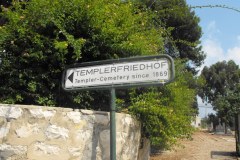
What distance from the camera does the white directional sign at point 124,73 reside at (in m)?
3.36

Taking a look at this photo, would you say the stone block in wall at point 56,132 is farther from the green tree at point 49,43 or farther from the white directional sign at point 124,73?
the green tree at point 49,43

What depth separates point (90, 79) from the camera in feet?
11.9

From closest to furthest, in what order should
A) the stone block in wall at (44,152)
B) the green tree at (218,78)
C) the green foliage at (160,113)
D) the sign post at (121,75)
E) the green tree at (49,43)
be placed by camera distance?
the sign post at (121,75) < the stone block in wall at (44,152) < the green tree at (49,43) < the green foliage at (160,113) < the green tree at (218,78)

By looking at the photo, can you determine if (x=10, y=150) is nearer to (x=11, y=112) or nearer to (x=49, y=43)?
(x=11, y=112)

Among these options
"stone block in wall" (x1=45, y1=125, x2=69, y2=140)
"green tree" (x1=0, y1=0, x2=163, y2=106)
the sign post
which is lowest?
"stone block in wall" (x1=45, y1=125, x2=69, y2=140)

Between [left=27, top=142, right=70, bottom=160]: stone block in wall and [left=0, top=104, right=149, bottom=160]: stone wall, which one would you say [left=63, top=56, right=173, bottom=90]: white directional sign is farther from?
[left=27, top=142, right=70, bottom=160]: stone block in wall

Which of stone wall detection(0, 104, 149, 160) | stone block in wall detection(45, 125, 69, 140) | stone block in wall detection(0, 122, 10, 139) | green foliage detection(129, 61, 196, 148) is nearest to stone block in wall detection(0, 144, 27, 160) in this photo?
stone wall detection(0, 104, 149, 160)

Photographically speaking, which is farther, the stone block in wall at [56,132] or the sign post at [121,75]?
the stone block in wall at [56,132]

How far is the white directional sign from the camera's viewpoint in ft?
11.0

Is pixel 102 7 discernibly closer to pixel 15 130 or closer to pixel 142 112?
pixel 142 112

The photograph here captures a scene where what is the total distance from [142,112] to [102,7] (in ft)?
5.07

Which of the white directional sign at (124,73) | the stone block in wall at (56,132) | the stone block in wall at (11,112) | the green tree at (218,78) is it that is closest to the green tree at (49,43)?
the stone block in wall at (11,112)

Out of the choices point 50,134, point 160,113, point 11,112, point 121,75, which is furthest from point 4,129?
point 160,113

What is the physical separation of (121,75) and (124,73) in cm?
4
